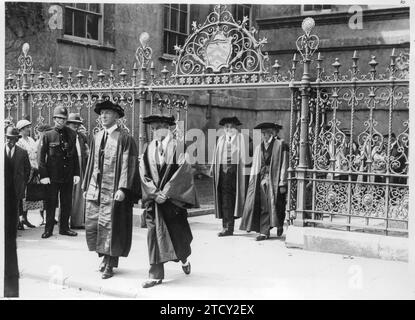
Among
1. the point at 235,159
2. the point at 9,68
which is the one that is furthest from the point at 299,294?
the point at 9,68

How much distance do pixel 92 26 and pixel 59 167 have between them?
18.2 ft

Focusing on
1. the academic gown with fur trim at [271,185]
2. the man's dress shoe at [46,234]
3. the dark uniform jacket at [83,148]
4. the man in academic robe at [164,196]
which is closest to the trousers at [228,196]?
the academic gown with fur trim at [271,185]

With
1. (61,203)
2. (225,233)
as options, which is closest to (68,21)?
(61,203)

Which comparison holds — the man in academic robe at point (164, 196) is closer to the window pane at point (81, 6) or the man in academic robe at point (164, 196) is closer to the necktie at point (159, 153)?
the necktie at point (159, 153)

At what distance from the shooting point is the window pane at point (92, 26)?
1316 cm

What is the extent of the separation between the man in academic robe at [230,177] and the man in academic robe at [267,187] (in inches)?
7.9

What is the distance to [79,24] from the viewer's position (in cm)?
1295

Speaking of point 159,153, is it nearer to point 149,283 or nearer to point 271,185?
point 149,283

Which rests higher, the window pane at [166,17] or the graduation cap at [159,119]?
the window pane at [166,17]

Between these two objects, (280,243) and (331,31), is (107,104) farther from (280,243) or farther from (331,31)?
(331,31)

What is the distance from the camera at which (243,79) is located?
858cm

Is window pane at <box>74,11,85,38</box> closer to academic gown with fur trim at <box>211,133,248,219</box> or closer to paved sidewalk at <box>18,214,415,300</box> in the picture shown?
academic gown with fur trim at <box>211,133,248,219</box>

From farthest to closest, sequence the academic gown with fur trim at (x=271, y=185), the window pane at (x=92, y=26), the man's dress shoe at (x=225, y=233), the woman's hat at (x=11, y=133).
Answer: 1. the window pane at (x=92, y=26)
2. the man's dress shoe at (x=225, y=233)
3. the academic gown with fur trim at (x=271, y=185)
4. the woman's hat at (x=11, y=133)

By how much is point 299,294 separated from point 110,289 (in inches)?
78.6
